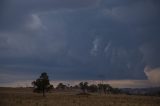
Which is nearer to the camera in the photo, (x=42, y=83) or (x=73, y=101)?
(x=73, y=101)

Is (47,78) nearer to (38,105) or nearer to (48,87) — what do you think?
(48,87)

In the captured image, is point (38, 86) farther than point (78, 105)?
Yes

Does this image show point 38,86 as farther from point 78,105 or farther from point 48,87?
point 78,105

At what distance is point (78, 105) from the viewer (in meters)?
50.9

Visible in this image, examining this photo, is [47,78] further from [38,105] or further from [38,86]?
[38,105]

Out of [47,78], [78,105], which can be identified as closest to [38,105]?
[78,105]

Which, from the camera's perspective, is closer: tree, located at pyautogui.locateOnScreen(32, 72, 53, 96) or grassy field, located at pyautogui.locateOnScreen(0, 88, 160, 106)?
grassy field, located at pyautogui.locateOnScreen(0, 88, 160, 106)

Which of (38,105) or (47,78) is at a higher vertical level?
(47,78)

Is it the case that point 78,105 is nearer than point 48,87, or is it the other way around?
point 78,105

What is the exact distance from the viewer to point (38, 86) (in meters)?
110

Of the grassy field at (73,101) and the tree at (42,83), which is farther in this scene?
the tree at (42,83)

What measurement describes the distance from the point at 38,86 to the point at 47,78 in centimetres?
450

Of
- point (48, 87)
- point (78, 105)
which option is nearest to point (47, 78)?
point (48, 87)

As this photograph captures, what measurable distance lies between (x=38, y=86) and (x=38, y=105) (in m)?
61.1
